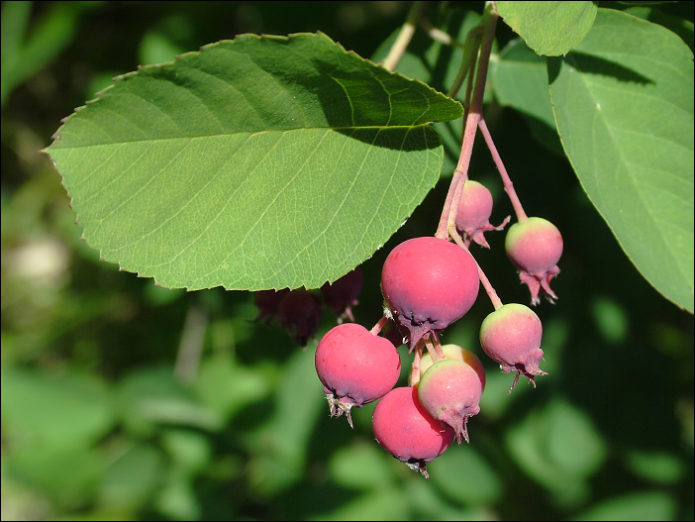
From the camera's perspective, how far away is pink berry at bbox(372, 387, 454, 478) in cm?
94

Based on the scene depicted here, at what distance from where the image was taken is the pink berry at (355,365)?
0.93 meters

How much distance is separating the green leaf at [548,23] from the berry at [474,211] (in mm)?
228

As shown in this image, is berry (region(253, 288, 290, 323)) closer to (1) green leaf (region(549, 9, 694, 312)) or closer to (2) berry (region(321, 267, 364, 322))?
(2) berry (region(321, 267, 364, 322))

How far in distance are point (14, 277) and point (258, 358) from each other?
1.61 metres

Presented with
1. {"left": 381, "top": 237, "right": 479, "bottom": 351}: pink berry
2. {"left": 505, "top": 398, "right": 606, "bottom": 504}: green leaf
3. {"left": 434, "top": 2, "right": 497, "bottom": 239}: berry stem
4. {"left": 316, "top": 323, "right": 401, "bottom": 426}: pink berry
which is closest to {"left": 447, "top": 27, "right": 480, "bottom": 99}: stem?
{"left": 434, "top": 2, "right": 497, "bottom": 239}: berry stem

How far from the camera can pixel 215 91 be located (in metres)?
0.98

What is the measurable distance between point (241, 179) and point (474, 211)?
0.37 m

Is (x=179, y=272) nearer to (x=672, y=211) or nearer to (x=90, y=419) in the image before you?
(x=672, y=211)

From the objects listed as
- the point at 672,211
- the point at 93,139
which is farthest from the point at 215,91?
the point at 672,211

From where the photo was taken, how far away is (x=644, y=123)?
1.25 meters

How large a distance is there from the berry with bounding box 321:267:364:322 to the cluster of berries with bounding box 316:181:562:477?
216mm

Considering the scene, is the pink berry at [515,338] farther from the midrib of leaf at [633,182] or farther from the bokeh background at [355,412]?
the bokeh background at [355,412]

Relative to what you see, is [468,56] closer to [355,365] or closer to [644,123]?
[644,123]

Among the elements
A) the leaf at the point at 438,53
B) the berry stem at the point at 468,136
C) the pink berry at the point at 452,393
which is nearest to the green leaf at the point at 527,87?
the leaf at the point at 438,53
